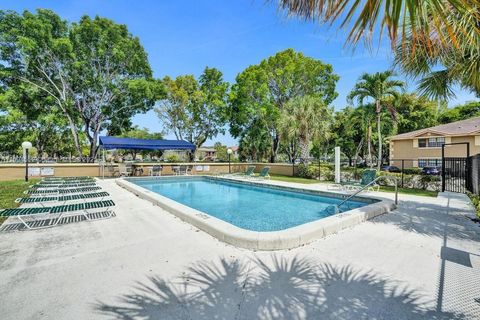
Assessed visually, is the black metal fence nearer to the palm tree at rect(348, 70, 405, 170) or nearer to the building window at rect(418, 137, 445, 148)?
the palm tree at rect(348, 70, 405, 170)

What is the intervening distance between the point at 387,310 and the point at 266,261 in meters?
1.71

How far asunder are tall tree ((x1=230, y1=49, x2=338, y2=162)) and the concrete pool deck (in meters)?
23.1

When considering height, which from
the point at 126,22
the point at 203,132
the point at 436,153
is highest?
the point at 126,22

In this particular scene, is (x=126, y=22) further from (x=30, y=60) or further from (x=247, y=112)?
(x=247, y=112)

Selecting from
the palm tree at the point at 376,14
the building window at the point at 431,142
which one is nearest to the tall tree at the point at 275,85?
the building window at the point at 431,142

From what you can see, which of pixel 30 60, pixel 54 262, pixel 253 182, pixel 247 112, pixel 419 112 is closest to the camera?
pixel 54 262

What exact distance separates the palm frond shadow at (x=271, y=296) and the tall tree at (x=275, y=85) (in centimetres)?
2417

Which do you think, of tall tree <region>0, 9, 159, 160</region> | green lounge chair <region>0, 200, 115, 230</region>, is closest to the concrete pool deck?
green lounge chair <region>0, 200, 115, 230</region>

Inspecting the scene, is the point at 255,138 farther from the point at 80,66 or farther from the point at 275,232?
the point at 275,232

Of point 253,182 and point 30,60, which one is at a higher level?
point 30,60

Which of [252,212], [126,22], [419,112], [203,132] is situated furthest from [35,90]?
[419,112]

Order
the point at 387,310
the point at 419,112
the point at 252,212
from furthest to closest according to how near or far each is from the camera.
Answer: the point at 419,112
the point at 252,212
the point at 387,310

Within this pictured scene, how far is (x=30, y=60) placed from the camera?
20000mm

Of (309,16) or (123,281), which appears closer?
(309,16)
